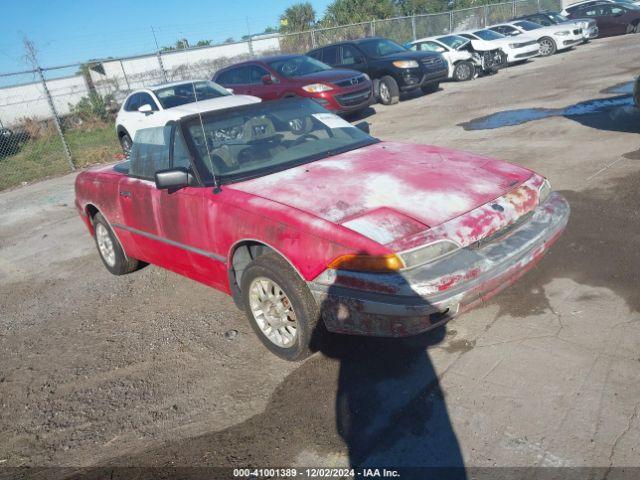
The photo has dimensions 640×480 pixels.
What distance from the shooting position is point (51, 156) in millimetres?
14289

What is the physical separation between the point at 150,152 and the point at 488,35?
16.8 meters

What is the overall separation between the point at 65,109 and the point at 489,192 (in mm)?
25072

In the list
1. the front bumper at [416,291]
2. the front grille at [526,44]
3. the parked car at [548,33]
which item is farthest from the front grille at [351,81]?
the front bumper at [416,291]

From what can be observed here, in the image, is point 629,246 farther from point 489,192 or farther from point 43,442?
point 43,442

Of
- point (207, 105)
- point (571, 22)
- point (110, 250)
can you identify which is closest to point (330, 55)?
point (207, 105)

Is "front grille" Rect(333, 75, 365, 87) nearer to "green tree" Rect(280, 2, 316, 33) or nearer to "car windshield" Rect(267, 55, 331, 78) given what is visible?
"car windshield" Rect(267, 55, 331, 78)

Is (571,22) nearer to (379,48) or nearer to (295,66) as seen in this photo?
(379,48)

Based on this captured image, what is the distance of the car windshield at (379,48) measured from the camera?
1479 cm

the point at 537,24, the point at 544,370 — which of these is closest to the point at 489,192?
the point at 544,370

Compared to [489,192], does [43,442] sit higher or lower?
lower

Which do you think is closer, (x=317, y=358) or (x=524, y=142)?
(x=317, y=358)

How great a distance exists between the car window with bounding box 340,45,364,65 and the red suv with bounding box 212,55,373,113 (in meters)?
1.97

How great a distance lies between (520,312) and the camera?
11.8ft

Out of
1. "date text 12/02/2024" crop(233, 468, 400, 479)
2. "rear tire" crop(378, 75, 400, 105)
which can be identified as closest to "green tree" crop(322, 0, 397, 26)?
"rear tire" crop(378, 75, 400, 105)
